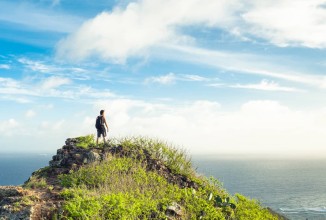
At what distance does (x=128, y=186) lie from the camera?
15016 millimetres

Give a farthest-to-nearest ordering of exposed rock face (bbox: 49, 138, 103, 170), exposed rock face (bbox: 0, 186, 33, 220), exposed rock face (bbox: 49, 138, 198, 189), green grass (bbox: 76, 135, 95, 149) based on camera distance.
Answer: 1. green grass (bbox: 76, 135, 95, 149)
2. exposed rock face (bbox: 49, 138, 103, 170)
3. exposed rock face (bbox: 49, 138, 198, 189)
4. exposed rock face (bbox: 0, 186, 33, 220)

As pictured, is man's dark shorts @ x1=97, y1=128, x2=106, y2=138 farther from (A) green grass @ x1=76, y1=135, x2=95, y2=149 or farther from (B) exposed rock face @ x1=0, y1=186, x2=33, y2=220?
(B) exposed rock face @ x1=0, y1=186, x2=33, y2=220

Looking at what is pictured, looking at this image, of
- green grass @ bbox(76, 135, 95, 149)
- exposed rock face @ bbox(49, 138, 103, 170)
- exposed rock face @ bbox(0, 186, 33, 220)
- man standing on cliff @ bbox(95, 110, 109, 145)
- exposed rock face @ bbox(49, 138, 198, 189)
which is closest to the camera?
exposed rock face @ bbox(0, 186, 33, 220)

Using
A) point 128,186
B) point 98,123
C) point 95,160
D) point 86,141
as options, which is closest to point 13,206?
point 128,186

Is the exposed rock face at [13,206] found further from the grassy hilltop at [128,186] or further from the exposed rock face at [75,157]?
the exposed rock face at [75,157]

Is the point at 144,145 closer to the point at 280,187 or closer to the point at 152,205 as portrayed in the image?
the point at 152,205

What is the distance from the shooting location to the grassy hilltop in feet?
40.0

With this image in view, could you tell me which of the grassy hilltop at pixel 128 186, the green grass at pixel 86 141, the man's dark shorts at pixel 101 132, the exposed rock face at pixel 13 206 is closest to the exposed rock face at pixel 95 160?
the grassy hilltop at pixel 128 186

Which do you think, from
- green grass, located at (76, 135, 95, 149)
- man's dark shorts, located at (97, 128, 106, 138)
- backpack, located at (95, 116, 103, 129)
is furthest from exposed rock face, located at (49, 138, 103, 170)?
backpack, located at (95, 116, 103, 129)

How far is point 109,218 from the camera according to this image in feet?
38.0

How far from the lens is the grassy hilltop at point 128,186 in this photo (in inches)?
480

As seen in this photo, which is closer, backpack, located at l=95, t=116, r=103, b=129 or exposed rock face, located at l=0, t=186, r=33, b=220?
exposed rock face, located at l=0, t=186, r=33, b=220

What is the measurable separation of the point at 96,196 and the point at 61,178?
4255 millimetres

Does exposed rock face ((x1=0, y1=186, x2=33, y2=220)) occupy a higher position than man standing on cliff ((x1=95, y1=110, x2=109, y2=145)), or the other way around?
man standing on cliff ((x1=95, y1=110, x2=109, y2=145))
